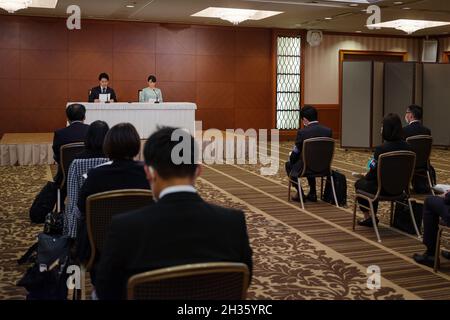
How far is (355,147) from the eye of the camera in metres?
13.2

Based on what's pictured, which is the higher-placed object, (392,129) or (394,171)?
(392,129)

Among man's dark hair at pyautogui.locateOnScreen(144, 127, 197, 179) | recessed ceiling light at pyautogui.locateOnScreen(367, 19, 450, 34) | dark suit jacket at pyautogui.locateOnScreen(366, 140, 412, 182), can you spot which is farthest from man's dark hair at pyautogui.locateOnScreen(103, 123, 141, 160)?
recessed ceiling light at pyautogui.locateOnScreen(367, 19, 450, 34)

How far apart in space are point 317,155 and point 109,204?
12.9 feet

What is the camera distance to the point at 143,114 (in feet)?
35.2

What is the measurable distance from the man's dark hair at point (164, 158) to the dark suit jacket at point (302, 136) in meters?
4.70

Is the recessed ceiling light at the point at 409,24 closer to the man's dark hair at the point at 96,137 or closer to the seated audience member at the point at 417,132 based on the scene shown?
the seated audience member at the point at 417,132

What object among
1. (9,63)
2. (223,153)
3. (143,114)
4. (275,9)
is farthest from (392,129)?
(9,63)

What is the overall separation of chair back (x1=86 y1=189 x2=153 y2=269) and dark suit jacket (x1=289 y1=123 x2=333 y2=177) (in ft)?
12.4

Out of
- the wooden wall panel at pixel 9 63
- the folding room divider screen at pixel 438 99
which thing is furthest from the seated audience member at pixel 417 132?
the wooden wall panel at pixel 9 63

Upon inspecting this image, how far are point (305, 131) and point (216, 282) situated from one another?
4971 millimetres

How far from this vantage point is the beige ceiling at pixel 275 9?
10.9 metres

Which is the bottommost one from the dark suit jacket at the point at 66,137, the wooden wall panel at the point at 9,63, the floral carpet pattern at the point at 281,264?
the floral carpet pattern at the point at 281,264

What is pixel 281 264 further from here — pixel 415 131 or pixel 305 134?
pixel 415 131

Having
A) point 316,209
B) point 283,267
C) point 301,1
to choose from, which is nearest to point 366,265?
point 283,267
